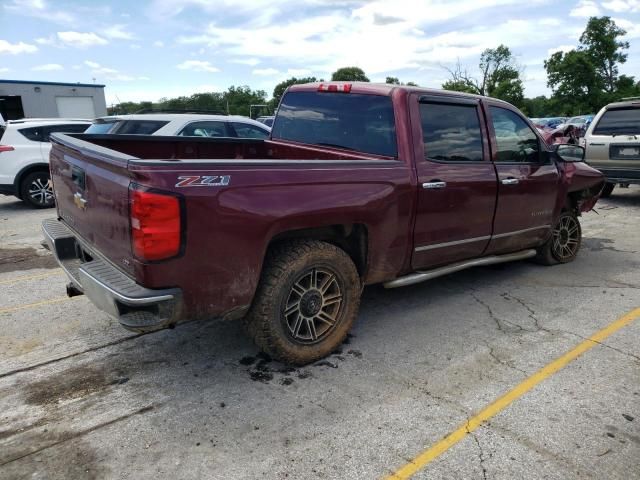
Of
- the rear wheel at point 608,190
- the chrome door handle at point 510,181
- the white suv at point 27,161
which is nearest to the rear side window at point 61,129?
the white suv at point 27,161

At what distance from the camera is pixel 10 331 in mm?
4113

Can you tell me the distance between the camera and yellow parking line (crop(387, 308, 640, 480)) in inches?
102

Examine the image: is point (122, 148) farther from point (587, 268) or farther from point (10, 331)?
point (587, 268)

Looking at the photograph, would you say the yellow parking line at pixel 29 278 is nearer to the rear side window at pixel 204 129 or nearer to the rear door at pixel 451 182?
the rear side window at pixel 204 129

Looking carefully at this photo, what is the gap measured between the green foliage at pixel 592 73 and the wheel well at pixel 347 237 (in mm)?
57165

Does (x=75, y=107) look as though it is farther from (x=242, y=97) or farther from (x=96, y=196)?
(x=242, y=97)

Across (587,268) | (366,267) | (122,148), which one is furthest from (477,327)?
(122,148)

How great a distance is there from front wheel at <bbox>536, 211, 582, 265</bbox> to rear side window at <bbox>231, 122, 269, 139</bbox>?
530 centimetres

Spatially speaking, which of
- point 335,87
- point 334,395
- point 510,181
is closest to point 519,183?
point 510,181

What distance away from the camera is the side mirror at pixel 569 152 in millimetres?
5371

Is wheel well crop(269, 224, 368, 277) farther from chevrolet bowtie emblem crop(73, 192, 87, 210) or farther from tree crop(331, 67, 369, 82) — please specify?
tree crop(331, 67, 369, 82)

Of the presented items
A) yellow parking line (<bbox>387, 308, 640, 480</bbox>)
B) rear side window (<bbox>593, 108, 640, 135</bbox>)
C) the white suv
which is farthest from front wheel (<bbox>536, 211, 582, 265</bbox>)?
the white suv

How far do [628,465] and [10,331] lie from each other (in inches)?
172

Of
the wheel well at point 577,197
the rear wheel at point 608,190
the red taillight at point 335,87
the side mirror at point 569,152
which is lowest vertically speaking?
the rear wheel at point 608,190
